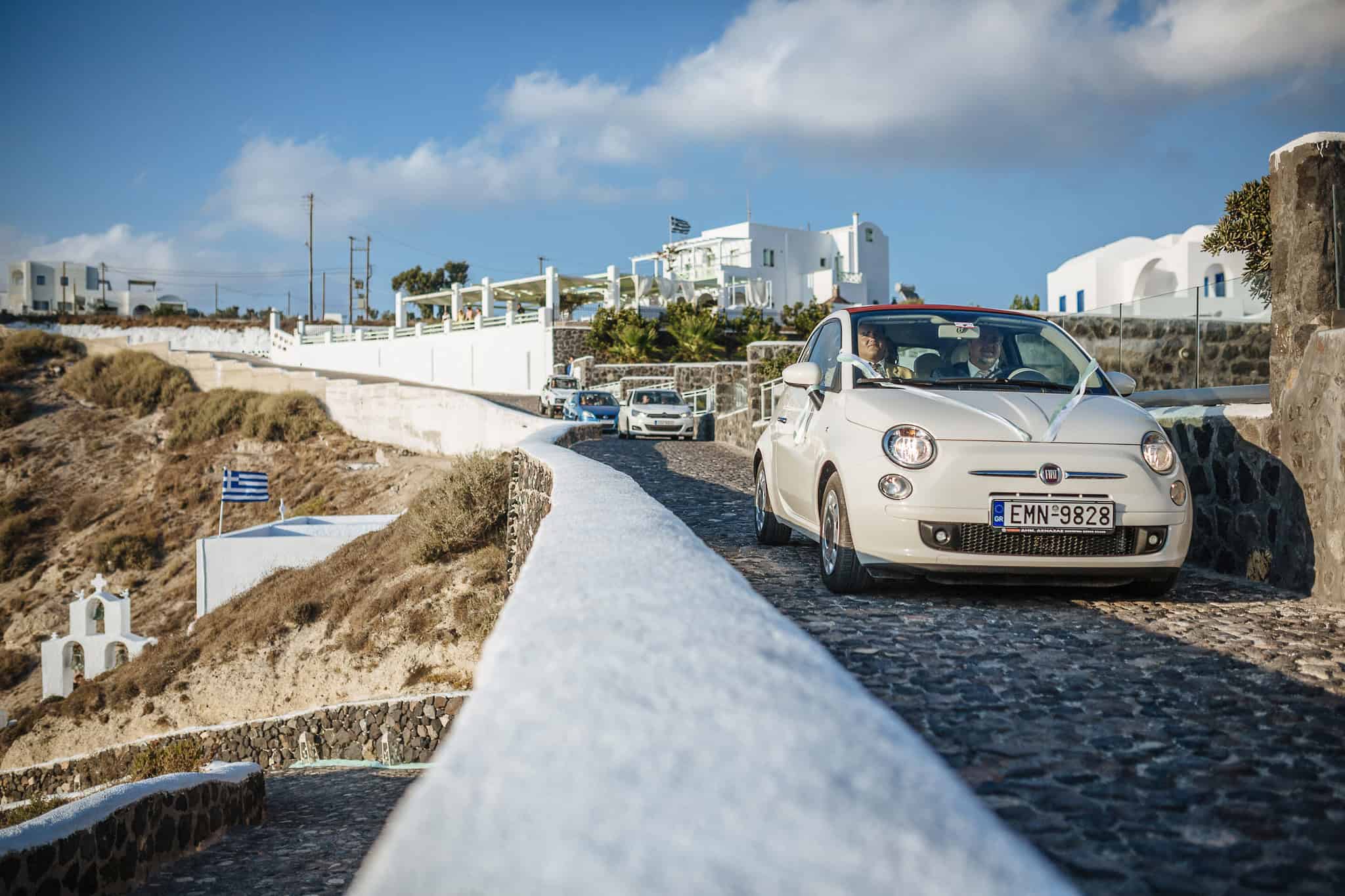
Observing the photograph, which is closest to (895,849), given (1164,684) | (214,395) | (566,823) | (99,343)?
(566,823)

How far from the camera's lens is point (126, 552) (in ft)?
127

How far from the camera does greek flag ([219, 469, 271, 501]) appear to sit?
3073 cm

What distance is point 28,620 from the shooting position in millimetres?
34969

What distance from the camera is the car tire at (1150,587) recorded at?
→ 5758 mm

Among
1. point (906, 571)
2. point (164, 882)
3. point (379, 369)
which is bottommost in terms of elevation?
point (164, 882)

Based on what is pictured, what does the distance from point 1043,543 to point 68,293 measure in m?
115

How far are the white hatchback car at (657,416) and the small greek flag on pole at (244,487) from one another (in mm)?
11850

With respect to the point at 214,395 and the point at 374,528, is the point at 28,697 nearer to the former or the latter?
the point at 374,528

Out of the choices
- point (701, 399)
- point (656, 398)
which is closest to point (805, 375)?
point (656, 398)

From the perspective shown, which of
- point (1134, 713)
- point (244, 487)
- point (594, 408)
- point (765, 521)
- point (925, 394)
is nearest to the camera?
point (1134, 713)

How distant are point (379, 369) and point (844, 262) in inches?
1291

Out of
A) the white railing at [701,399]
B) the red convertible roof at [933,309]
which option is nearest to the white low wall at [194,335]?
the white railing at [701,399]

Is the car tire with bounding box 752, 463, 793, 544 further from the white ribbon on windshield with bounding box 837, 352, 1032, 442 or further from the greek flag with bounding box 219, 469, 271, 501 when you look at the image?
the greek flag with bounding box 219, 469, 271, 501

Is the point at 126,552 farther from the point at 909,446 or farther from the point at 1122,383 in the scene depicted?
the point at 1122,383
